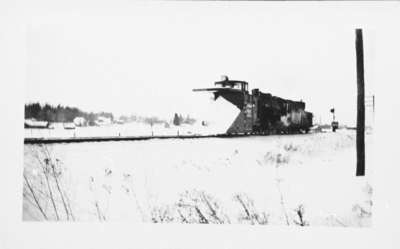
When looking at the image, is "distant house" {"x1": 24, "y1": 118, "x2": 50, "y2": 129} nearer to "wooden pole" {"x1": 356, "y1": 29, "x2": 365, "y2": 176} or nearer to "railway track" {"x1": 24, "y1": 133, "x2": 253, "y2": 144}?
"railway track" {"x1": 24, "y1": 133, "x2": 253, "y2": 144}

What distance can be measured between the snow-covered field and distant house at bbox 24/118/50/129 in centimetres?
10

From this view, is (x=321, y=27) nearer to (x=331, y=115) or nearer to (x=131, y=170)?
(x=331, y=115)

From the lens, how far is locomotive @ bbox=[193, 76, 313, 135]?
2.09 metres

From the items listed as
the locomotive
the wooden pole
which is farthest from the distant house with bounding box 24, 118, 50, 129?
the wooden pole

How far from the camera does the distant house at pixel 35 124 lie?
2.17 m

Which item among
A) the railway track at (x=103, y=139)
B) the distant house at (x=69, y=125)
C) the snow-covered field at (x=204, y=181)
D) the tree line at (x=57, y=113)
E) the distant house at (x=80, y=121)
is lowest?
the snow-covered field at (x=204, y=181)

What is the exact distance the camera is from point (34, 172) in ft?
7.15

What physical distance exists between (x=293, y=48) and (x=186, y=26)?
517mm

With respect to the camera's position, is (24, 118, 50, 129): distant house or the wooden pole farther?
(24, 118, 50, 129): distant house

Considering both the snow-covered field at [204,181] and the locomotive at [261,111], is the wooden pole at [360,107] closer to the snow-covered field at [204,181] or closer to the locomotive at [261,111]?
the snow-covered field at [204,181]

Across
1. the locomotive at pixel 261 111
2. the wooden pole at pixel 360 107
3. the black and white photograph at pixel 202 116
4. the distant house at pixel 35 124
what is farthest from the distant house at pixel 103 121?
the wooden pole at pixel 360 107

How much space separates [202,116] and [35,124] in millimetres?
815

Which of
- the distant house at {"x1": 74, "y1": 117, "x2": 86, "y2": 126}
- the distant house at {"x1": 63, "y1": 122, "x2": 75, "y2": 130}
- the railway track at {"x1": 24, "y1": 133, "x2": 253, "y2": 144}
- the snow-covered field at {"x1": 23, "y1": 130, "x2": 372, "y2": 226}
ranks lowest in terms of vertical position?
the snow-covered field at {"x1": 23, "y1": 130, "x2": 372, "y2": 226}

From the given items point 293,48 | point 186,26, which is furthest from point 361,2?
point 186,26
